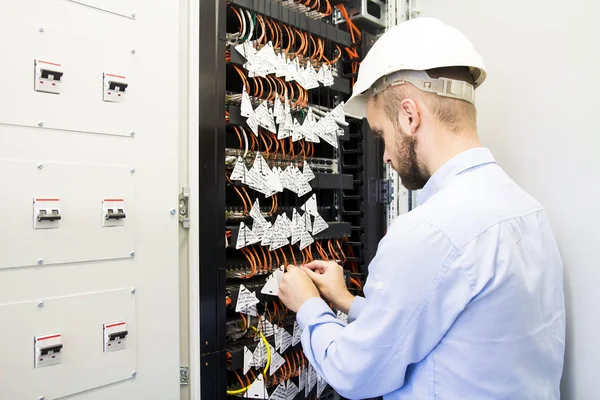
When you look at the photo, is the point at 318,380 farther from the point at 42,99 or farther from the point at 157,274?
the point at 42,99

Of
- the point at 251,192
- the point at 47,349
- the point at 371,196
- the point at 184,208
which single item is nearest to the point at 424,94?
the point at 184,208

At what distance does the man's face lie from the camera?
0.99 metres

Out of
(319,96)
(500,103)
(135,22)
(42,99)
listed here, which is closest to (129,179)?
(42,99)

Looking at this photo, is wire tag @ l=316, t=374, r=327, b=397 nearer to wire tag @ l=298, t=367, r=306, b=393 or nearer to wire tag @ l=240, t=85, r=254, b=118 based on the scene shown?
wire tag @ l=298, t=367, r=306, b=393

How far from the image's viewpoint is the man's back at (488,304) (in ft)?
2.58

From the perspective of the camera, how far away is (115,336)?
1125mm

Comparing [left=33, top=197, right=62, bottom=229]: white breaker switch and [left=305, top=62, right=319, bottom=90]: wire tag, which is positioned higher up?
[left=305, top=62, right=319, bottom=90]: wire tag

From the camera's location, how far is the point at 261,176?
1.45 meters

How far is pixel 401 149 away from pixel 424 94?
0.45 feet

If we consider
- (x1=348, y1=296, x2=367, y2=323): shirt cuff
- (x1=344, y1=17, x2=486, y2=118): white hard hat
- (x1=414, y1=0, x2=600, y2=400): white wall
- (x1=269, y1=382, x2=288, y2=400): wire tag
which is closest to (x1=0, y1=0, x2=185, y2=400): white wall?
(x1=269, y1=382, x2=288, y2=400): wire tag

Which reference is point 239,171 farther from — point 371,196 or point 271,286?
point 371,196

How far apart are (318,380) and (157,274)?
86 cm

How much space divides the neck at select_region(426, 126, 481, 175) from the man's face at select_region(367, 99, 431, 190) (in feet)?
0.13

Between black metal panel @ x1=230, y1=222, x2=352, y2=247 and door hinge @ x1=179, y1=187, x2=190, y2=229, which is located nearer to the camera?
door hinge @ x1=179, y1=187, x2=190, y2=229
